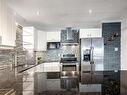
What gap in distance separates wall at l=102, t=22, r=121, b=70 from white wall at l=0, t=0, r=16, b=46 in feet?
11.3

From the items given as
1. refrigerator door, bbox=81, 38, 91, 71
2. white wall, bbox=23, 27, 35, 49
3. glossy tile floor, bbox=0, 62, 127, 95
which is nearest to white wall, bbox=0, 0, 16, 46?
glossy tile floor, bbox=0, 62, 127, 95

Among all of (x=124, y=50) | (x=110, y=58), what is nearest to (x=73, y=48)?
(x=110, y=58)

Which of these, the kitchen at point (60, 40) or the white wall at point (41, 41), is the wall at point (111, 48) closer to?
the kitchen at point (60, 40)

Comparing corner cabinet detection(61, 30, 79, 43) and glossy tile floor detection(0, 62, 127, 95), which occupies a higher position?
corner cabinet detection(61, 30, 79, 43)

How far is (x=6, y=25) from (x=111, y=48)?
3944 millimetres

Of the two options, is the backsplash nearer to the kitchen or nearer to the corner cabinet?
the kitchen

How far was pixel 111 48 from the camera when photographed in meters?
5.55

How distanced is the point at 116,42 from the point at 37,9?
3.30 metres

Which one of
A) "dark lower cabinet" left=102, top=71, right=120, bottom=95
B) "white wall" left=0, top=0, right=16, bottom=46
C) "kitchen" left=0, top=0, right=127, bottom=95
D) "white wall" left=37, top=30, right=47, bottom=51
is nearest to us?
"dark lower cabinet" left=102, top=71, right=120, bottom=95

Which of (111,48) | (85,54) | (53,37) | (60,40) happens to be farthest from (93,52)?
(53,37)

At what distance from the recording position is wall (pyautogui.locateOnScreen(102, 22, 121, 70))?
5.47 meters

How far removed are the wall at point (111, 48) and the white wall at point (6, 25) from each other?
344cm

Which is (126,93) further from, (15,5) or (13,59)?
(13,59)

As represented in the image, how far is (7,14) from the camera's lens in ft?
10.2
